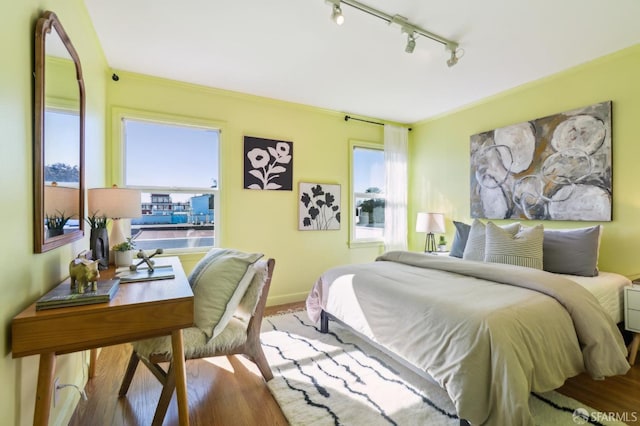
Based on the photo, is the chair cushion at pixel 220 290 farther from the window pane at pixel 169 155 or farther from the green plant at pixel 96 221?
the window pane at pixel 169 155

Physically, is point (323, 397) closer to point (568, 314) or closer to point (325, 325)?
point (325, 325)

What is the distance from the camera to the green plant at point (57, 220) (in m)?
1.39

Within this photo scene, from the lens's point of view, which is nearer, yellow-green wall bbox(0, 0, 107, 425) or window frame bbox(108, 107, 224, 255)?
yellow-green wall bbox(0, 0, 107, 425)

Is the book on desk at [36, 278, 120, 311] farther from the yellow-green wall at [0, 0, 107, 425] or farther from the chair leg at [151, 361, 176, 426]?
the chair leg at [151, 361, 176, 426]

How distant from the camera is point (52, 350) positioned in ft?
3.51

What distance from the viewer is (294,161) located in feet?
12.6

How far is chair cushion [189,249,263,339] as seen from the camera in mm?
1711

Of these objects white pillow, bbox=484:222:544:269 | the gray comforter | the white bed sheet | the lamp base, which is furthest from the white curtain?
the white bed sheet

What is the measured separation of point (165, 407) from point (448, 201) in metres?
3.79

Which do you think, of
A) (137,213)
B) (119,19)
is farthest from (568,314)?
(119,19)

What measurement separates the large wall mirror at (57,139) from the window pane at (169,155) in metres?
1.17

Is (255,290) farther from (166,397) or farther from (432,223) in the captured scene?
(432,223)

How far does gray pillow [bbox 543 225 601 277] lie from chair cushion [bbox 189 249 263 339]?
2.51 meters

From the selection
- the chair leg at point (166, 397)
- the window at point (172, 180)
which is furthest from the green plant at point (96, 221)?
the chair leg at point (166, 397)
